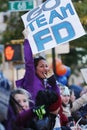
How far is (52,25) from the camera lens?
7359 mm

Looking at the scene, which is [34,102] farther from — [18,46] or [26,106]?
[18,46]

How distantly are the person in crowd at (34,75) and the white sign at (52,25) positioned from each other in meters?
0.43

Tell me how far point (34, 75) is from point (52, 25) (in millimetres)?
979

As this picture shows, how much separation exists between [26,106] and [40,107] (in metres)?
0.17

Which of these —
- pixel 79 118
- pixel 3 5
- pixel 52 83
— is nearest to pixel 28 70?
pixel 52 83

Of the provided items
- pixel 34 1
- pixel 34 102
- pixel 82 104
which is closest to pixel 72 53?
pixel 34 1

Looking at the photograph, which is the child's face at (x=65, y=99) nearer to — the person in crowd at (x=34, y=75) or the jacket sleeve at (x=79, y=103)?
the jacket sleeve at (x=79, y=103)

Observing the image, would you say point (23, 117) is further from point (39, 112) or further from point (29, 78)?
point (29, 78)

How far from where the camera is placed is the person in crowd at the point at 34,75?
6.51 meters

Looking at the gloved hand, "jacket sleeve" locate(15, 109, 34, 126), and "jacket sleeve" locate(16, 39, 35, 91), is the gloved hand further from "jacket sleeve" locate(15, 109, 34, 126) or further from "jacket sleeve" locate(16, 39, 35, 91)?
"jacket sleeve" locate(16, 39, 35, 91)

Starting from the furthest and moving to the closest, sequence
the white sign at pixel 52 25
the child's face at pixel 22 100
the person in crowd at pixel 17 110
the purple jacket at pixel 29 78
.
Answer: the white sign at pixel 52 25, the purple jacket at pixel 29 78, the child's face at pixel 22 100, the person in crowd at pixel 17 110

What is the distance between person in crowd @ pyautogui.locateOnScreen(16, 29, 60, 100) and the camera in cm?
651

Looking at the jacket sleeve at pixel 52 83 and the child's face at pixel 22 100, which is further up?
the child's face at pixel 22 100

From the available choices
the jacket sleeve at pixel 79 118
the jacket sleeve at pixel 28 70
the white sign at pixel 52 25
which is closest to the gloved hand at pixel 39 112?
the jacket sleeve at pixel 28 70
